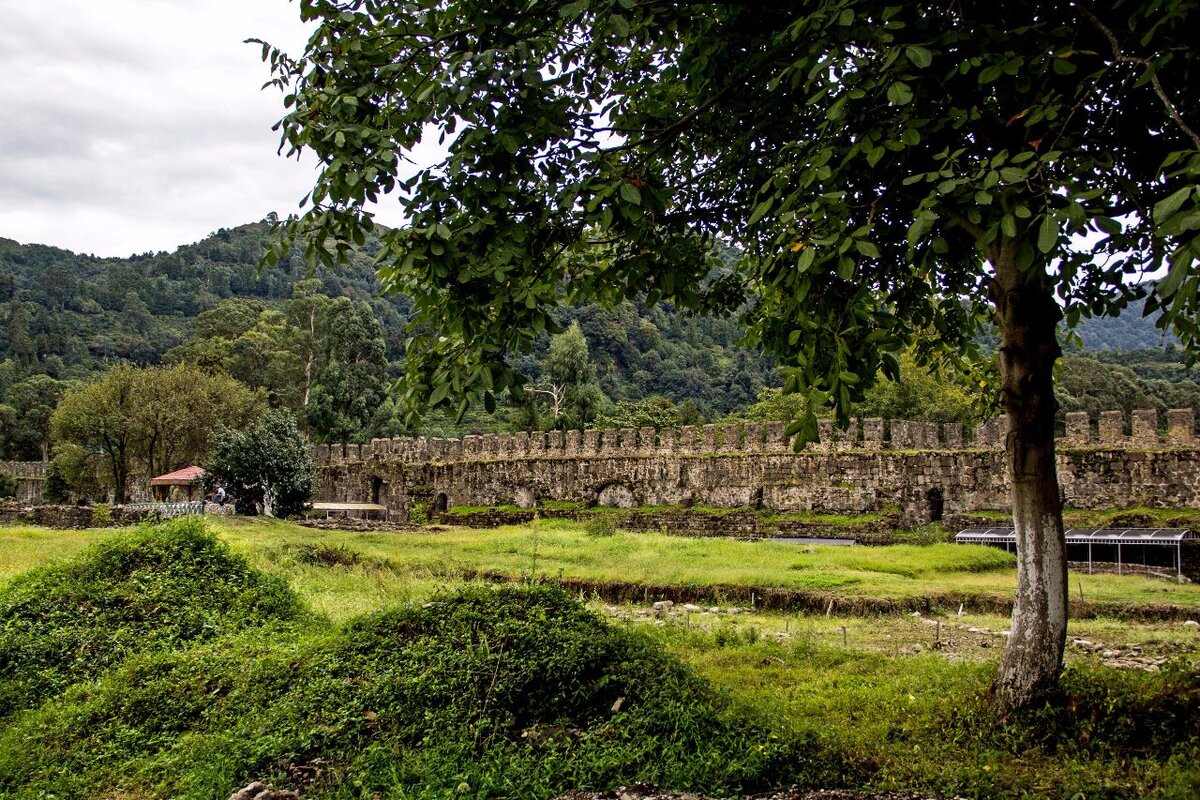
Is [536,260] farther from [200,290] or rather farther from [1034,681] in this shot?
[200,290]

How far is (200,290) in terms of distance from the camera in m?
96.7

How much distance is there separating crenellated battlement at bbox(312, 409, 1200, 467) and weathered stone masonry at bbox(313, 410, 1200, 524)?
0.13 ft

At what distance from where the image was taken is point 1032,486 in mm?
5383

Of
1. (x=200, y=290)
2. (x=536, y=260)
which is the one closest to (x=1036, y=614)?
(x=536, y=260)

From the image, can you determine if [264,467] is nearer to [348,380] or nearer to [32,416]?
[348,380]

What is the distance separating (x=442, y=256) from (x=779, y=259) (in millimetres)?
1804

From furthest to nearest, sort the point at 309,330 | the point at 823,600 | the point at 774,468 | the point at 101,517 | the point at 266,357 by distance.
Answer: the point at 266,357, the point at 309,330, the point at 774,468, the point at 101,517, the point at 823,600

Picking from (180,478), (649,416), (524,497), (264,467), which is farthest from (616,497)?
(180,478)

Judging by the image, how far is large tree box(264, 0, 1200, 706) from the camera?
14.0ft

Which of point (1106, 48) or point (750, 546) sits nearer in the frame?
point (1106, 48)

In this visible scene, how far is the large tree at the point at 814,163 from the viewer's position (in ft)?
14.0

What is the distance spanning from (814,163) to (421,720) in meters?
3.86

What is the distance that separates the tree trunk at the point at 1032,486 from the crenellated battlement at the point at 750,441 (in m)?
10.8

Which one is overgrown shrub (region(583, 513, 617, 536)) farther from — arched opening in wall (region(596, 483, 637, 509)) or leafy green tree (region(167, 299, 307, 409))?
leafy green tree (region(167, 299, 307, 409))
